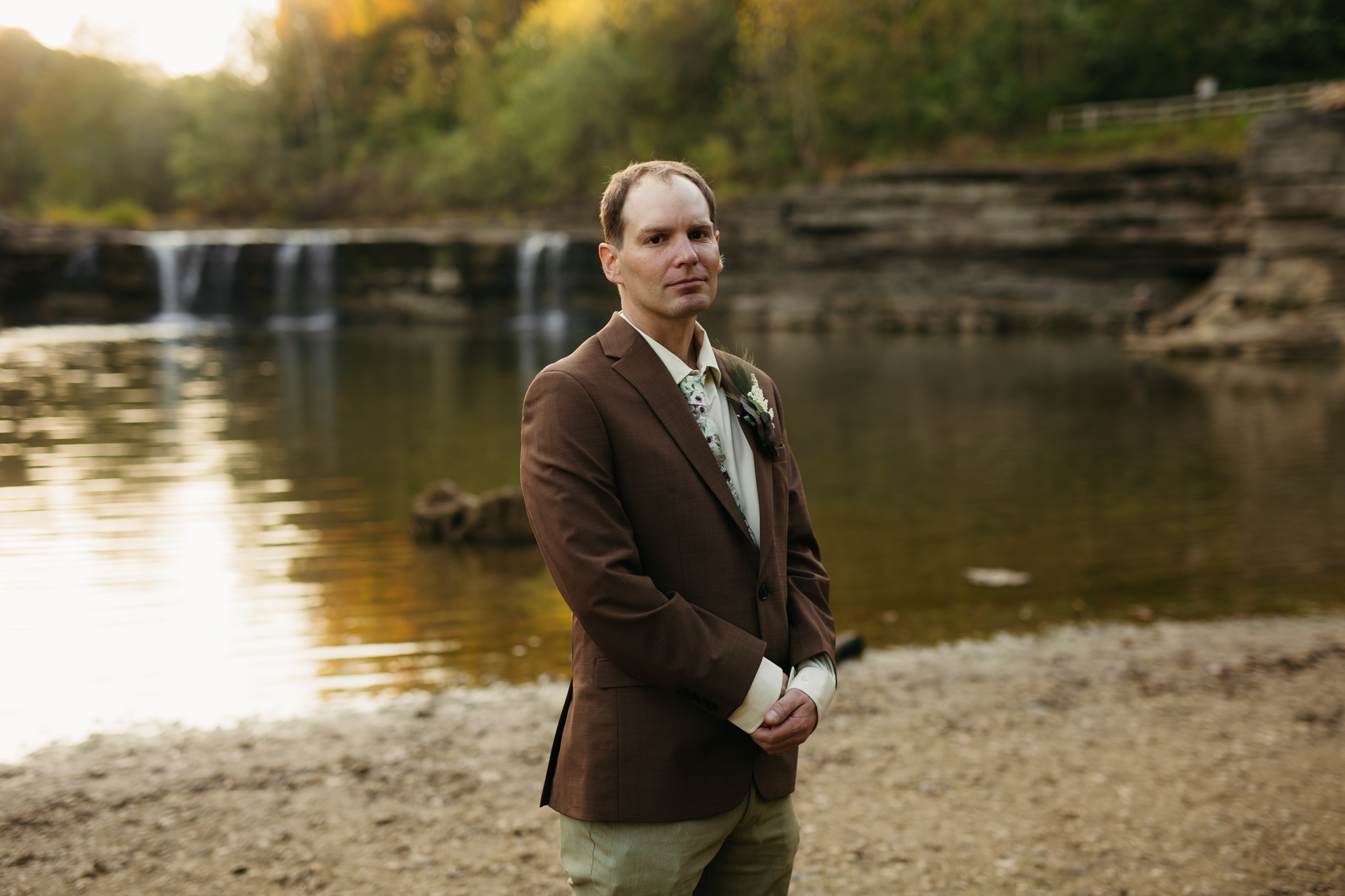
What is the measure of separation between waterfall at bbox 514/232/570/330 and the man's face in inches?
1324

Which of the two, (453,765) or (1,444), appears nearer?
(453,765)

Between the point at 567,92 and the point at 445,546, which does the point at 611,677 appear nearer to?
the point at 445,546

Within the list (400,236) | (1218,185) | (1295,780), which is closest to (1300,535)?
(1295,780)

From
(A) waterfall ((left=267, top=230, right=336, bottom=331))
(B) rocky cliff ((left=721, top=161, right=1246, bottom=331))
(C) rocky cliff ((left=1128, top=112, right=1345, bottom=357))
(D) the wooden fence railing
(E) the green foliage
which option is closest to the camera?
(C) rocky cliff ((left=1128, top=112, right=1345, bottom=357))

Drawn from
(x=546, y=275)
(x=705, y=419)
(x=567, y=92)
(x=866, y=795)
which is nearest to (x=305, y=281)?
(x=546, y=275)

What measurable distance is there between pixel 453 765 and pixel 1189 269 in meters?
33.7

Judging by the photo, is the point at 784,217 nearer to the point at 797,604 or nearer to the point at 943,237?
the point at 943,237

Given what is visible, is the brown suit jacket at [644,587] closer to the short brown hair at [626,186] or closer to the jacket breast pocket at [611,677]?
the jacket breast pocket at [611,677]

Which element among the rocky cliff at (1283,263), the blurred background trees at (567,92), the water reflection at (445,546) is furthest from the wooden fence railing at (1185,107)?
the water reflection at (445,546)

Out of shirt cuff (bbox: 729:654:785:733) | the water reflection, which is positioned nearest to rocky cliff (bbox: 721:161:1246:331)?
A: the water reflection

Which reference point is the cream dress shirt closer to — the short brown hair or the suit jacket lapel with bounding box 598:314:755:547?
the suit jacket lapel with bounding box 598:314:755:547

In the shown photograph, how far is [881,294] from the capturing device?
35188 mm

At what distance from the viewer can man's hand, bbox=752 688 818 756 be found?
5.82 ft

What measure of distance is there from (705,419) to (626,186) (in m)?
0.50
